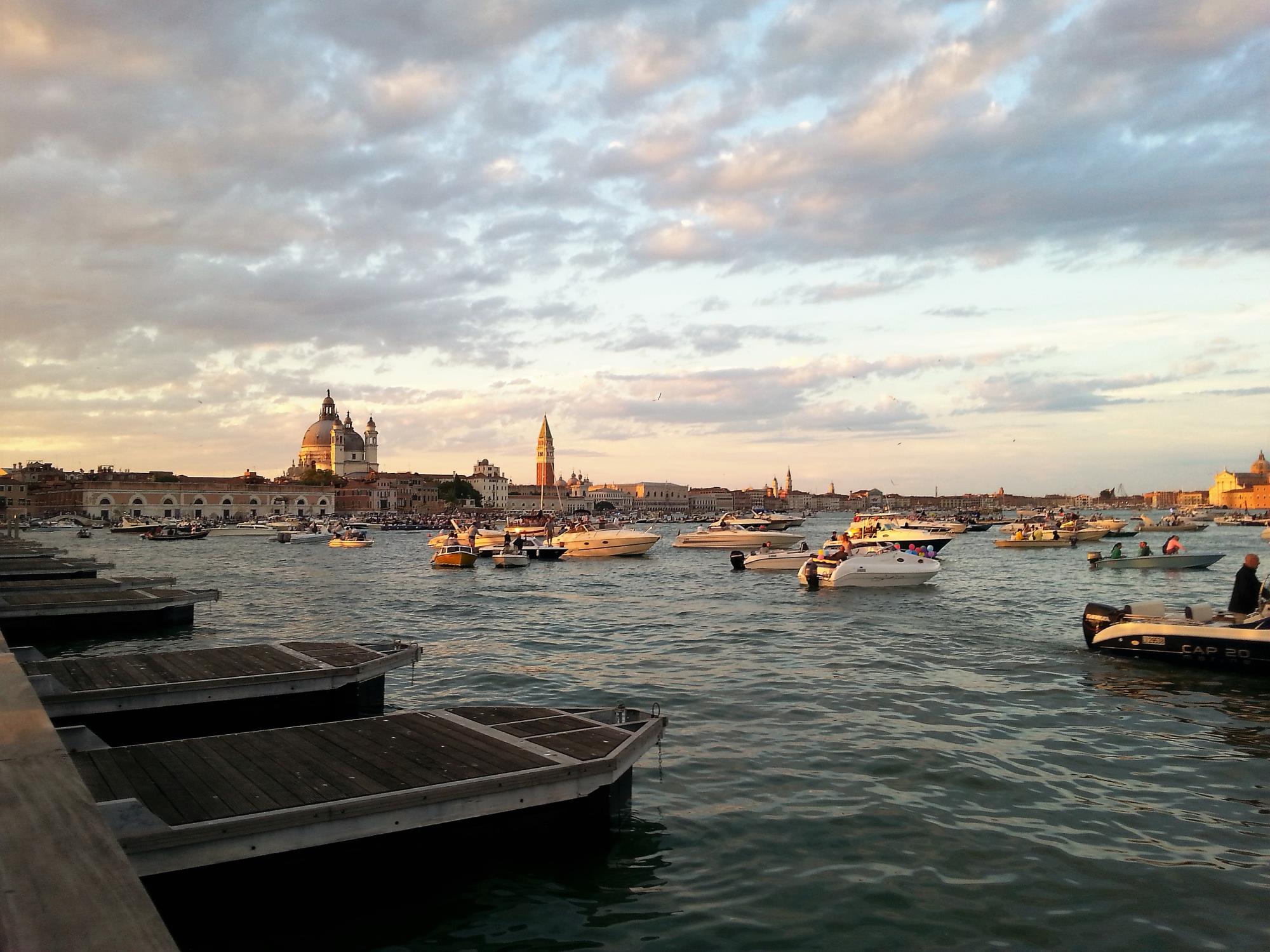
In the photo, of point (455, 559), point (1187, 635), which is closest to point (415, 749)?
point (1187, 635)

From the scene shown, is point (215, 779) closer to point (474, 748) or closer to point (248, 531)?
point (474, 748)

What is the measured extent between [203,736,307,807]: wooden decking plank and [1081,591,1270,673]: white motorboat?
53.7ft

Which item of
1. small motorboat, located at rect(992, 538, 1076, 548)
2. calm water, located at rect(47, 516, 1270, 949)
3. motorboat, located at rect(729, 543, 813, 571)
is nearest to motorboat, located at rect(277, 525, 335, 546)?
motorboat, located at rect(729, 543, 813, 571)

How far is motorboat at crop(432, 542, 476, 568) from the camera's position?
50.5 meters

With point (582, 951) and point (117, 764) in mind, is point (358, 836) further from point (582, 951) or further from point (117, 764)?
point (117, 764)

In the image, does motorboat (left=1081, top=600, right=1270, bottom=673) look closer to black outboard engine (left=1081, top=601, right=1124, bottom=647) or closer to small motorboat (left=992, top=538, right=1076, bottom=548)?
black outboard engine (left=1081, top=601, right=1124, bottom=647)

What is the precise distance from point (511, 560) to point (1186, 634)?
38.4m

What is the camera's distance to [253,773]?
7.49m

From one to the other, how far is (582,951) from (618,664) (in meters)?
11.9

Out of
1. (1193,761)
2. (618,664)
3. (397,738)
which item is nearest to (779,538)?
(618,664)

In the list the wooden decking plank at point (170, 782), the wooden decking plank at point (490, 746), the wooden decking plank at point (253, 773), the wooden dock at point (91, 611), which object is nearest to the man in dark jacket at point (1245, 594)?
the wooden decking plank at point (490, 746)

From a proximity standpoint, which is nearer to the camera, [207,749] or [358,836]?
[358,836]

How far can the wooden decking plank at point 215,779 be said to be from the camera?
671 centimetres

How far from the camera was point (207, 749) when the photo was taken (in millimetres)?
8141
